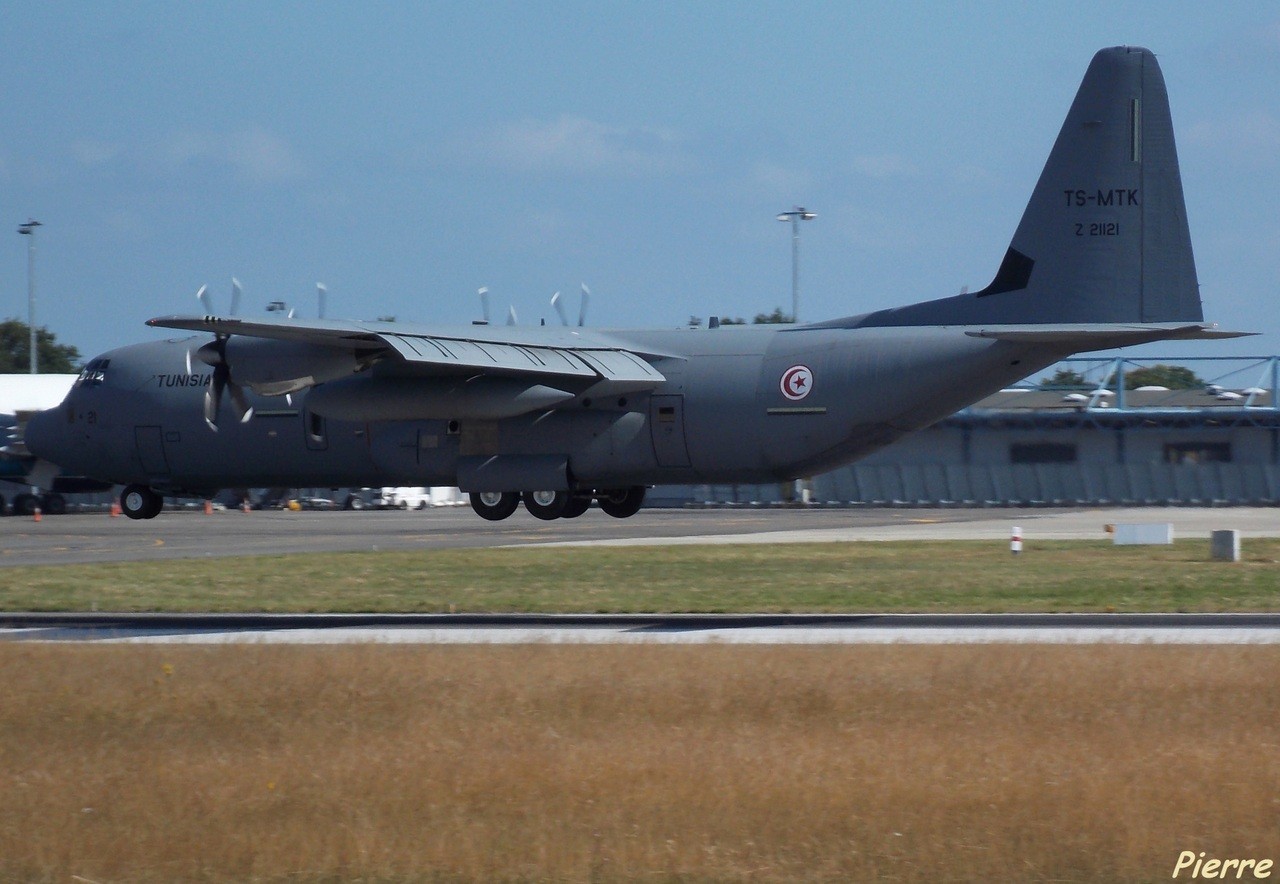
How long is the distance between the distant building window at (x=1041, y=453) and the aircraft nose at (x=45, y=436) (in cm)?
5906

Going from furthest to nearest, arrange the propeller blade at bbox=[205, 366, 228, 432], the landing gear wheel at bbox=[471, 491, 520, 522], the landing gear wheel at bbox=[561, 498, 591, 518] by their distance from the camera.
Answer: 1. the landing gear wheel at bbox=[471, 491, 520, 522]
2. the landing gear wheel at bbox=[561, 498, 591, 518]
3. the propeller blade at bbox=[205, 366, 228, 432]

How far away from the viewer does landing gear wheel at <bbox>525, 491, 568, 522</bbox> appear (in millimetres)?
28203

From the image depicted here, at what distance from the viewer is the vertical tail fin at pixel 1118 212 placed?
2512 centimetres

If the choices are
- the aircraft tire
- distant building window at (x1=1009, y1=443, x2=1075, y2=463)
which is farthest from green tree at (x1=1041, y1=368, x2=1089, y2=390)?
the aircraft tire

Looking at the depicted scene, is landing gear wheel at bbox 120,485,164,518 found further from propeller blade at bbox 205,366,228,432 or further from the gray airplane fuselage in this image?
propeller blade at bbox 205,366,228,432

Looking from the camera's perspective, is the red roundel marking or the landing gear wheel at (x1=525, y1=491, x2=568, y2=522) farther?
the landing gear wheel at (x1=525, y1=491, x2=568, y2=522)

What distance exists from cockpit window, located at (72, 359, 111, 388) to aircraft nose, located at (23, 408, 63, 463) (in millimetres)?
846

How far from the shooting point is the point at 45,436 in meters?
29.9

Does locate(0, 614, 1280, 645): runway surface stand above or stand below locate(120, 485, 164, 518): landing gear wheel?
below

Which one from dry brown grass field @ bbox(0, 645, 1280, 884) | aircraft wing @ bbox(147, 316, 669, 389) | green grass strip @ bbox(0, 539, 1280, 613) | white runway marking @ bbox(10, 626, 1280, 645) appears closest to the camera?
dry brown grass field @ bbox(0, 645, 1280, 884)

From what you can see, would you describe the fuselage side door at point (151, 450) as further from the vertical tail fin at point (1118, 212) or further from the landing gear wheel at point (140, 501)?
the vertical tail fin at point (1118, 212)

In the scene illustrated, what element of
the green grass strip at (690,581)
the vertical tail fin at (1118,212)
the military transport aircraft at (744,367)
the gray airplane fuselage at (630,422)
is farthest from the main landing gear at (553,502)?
the vertical tail fin at (1118,212)

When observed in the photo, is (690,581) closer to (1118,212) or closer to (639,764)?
(1118,212)

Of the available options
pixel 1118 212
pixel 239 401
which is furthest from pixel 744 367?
pixel 239 401
